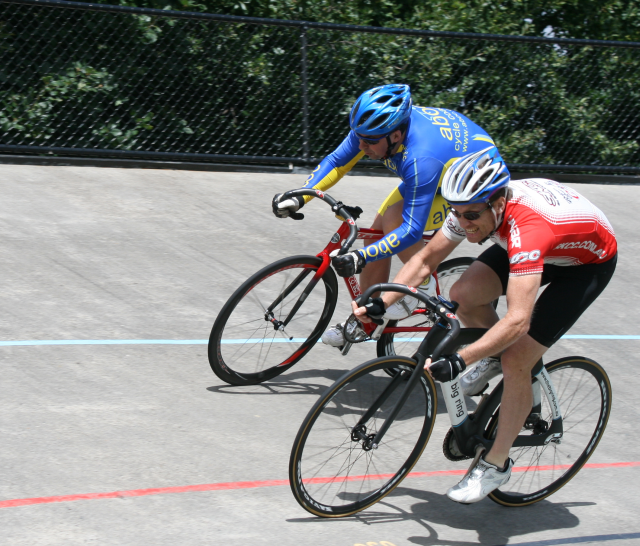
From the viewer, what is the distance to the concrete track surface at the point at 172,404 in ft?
12.6

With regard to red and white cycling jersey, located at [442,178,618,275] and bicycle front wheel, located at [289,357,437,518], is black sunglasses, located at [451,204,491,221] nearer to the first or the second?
red and white cycling jersey, located at [442,178,618,275]

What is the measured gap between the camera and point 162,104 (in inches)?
355

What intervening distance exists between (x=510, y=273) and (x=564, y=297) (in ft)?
1.67

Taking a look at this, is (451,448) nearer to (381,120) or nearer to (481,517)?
(481,517)

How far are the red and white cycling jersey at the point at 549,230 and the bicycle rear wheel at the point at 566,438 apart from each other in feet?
2.16

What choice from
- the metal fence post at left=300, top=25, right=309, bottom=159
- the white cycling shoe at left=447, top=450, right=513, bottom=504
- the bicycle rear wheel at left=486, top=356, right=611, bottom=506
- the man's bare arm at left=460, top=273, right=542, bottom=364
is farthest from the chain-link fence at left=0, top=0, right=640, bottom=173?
the man's bare arm at left=460, top=273, right=542, bottom=364

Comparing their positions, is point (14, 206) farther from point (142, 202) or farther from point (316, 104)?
point (316, 104)

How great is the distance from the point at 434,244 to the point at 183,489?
1.72 metres

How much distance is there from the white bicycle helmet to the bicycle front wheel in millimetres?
777

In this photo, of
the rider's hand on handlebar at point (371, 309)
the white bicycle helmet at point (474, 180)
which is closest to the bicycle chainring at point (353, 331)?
the rider's hand on handlebar at point (371, 309)

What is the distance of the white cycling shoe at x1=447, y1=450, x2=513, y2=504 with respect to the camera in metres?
3.89

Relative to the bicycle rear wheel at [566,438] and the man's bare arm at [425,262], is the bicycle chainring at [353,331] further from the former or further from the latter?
the bicycle rear wheel at [566,438]

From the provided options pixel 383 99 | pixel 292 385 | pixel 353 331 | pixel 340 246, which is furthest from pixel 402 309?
pixel 383 99

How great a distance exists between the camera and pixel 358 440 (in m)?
3.86
